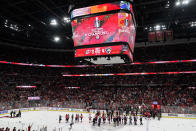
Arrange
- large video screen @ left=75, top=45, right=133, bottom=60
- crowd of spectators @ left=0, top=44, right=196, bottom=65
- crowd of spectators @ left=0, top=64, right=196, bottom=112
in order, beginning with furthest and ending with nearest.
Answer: crowd of spectators @ left=0, top=44, right=196, bottom=65
crowd of spectators @ left=0, top=64, right=196, bottom=112
large video screen @ left=75, top=45, right=133, bottom=60

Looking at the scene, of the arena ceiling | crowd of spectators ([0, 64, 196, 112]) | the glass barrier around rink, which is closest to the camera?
the arena ceiling

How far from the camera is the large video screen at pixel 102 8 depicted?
23.9 feet

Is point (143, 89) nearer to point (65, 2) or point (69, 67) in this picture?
point (69, 67)

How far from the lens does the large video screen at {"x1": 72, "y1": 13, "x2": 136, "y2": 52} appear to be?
7250 millimetres

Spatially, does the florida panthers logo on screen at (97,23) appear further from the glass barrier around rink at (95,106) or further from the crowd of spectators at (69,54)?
the crowd of spectators at (69,54)

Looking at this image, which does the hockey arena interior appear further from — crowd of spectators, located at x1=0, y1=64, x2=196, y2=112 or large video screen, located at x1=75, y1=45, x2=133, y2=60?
crowd of spectators, located at x1=0, y1=64, x2=196, y2=112

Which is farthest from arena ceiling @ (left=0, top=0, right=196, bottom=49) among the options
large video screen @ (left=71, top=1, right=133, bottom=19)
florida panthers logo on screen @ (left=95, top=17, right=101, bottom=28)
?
florida panthers logo on screen @ (left=95, top=17, right=101, bottom=28)

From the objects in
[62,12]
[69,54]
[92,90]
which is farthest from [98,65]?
[62,12]

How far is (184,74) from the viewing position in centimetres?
3148

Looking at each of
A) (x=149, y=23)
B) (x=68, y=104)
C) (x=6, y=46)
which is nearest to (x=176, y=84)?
(x=149, y=23)

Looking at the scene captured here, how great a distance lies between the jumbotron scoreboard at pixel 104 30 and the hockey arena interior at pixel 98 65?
48 mm

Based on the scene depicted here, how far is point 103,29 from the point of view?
7.55 metres

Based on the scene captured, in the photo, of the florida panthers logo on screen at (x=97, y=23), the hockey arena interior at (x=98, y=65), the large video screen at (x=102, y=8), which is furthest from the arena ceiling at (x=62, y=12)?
the florida panthers logo on screen at (x=97, y=23)

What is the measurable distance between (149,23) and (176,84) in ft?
56.1
